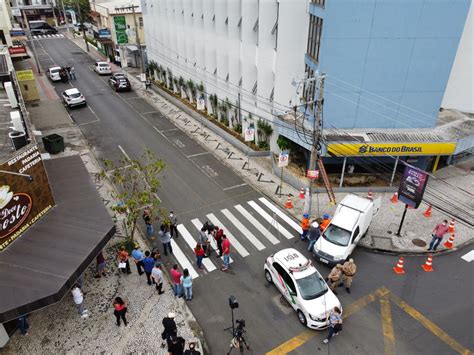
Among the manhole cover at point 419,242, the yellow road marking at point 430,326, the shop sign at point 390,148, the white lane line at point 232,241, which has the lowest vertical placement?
the white lane line at point 232,241

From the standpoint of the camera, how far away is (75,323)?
14.1 m

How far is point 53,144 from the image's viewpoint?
26.9 m

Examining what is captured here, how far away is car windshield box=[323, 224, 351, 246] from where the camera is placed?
16.9 meters

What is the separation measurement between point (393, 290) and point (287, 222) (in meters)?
6.50

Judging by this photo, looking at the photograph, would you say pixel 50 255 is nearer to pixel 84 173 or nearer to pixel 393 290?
pixel 84 173

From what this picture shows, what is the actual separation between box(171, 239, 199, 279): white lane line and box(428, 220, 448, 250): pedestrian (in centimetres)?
1137

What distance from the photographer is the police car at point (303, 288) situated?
1347 centimetres

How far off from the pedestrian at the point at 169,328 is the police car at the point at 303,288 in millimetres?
4650

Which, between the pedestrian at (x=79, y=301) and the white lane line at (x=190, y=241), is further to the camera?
the white lane line at (x=190, y=241)

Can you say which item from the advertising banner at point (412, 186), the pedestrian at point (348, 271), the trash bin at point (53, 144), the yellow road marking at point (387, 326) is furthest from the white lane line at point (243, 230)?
the trash bin at point (53, 144)

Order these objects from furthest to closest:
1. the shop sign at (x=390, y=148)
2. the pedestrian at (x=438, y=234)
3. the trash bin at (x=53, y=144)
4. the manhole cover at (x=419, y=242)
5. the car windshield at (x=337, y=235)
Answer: the trash bin at (x=53, y=144), the shop sign at (x=390, y=148), the manhole cover at (x=419, y=242), the pedestrian at (x=438, y=234), the car windshield at (x=337, y=235)

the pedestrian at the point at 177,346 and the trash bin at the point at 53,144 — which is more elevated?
the pedestrian at the point at 177,346

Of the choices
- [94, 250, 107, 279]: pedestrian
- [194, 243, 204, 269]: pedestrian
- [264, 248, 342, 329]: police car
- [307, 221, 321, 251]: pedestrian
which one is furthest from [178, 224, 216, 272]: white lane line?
[307, 221, 321, 251]: pedestrian

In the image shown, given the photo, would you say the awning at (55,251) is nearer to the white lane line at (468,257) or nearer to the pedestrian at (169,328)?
the pedestrian at (169,328)
